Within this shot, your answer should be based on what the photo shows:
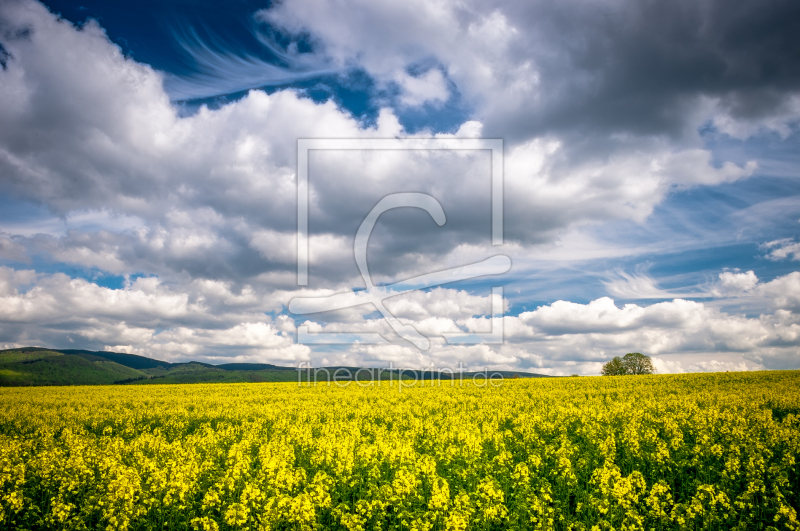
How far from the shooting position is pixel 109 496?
783 centimetres

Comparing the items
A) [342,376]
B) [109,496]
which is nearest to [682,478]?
[109,496]

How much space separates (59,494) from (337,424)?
8.45 meters

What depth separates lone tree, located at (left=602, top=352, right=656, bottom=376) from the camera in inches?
3580

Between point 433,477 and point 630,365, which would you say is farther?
point 630,365

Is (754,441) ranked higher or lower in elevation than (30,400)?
higher

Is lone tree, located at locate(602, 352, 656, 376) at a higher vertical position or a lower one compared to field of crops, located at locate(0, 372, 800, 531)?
lower

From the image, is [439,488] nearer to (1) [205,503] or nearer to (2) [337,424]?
(1) [205,503]

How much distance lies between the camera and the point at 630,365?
9262 cm

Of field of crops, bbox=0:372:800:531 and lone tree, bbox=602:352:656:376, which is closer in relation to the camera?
field of crops, bbox=0:372:800:531

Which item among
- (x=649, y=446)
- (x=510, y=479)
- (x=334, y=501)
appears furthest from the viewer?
(x=649, y=446)

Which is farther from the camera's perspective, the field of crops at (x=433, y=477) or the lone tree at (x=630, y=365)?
the lone tree at (x=630, y=365)

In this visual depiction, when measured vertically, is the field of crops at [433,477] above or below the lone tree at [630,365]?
above

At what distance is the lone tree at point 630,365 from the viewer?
9094cm

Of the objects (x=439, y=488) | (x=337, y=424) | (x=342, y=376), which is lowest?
(x=342, y=376)
